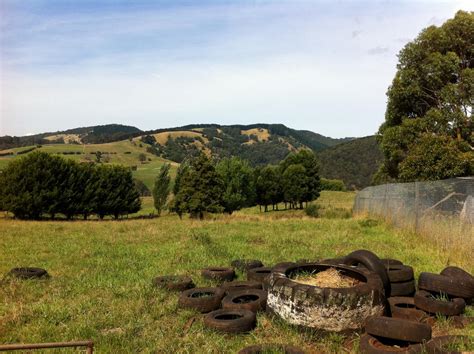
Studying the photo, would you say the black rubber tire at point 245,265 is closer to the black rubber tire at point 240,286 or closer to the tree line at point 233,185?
the black rubber tire at point 240,286

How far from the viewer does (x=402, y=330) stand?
442 centimetres

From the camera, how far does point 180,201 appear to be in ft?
128

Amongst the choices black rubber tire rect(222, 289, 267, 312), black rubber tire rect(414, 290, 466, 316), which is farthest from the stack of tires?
black rubber tire rect(222, 289, 267, 312)

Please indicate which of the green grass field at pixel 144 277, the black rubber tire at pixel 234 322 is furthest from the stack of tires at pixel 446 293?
the black rubber tire at pixel 234 322

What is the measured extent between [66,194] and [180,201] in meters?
13.8

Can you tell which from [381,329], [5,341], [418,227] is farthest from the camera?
[418,227]

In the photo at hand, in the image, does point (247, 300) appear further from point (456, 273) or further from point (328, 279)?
point (456, 273)

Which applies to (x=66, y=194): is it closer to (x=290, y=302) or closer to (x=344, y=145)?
(x=290, y=302)

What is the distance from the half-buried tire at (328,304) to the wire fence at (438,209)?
197 inches

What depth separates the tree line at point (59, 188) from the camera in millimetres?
38812

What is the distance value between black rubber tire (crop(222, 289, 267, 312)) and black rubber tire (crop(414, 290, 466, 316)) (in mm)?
2428

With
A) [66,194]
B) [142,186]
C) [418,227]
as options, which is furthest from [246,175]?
[142,186]

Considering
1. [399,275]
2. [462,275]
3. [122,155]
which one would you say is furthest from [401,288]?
[122,155]

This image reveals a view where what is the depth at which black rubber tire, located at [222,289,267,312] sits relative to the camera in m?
5.91
